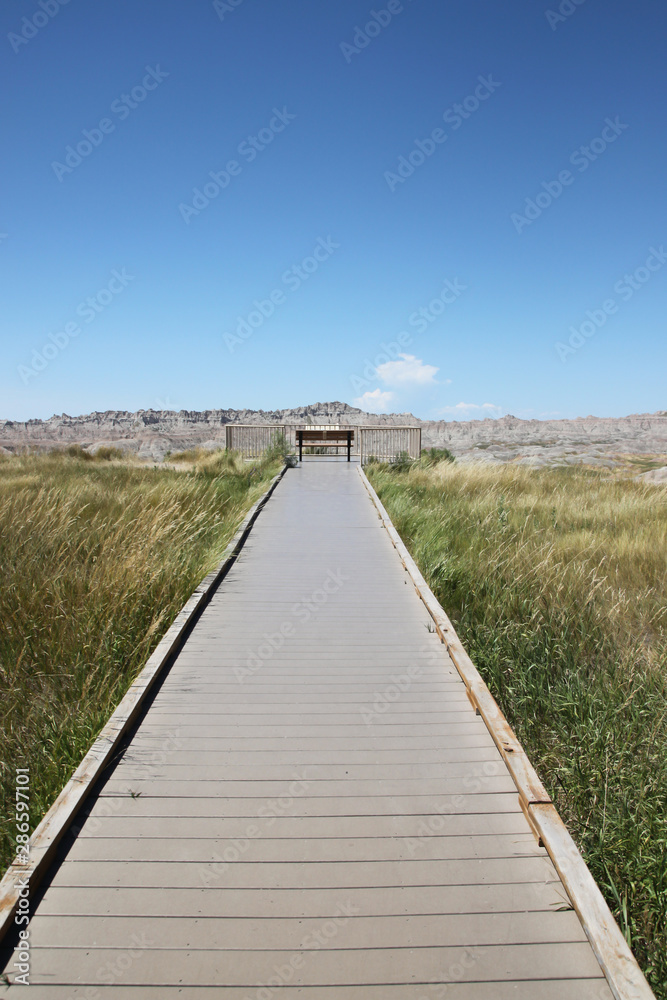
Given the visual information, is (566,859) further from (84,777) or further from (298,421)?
(298,421)

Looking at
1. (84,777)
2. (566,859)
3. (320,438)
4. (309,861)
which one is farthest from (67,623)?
(320,438)

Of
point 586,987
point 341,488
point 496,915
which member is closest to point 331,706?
point 496,915

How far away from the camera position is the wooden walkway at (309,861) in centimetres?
200

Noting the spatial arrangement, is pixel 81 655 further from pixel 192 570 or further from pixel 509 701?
pixel 509 701

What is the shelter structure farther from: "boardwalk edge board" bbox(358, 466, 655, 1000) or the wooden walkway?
"boardwalk edge board" bbox(358, 466, 655, 1000)

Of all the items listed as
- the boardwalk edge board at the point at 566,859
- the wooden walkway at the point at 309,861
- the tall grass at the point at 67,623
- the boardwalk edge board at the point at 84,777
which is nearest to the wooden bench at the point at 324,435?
the tall grass at the point at 67,623

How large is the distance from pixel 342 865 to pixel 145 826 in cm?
91

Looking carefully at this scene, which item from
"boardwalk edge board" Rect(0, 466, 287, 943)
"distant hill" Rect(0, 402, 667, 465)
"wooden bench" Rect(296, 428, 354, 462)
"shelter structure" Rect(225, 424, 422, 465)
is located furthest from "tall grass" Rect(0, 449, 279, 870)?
"distant hill" Rect(0, 402, 667, 465)

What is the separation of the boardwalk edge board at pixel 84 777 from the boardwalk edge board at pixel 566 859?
2075 millimetres

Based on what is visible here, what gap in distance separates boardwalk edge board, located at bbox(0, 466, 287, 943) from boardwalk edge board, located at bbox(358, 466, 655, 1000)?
6.81 feet

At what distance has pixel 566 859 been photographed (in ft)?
7.84

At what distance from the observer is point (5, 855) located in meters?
2.62

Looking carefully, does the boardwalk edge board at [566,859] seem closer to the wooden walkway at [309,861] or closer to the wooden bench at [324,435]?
the wooden walkway at [309,861]

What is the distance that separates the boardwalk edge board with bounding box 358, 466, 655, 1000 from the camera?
76.6 inches
